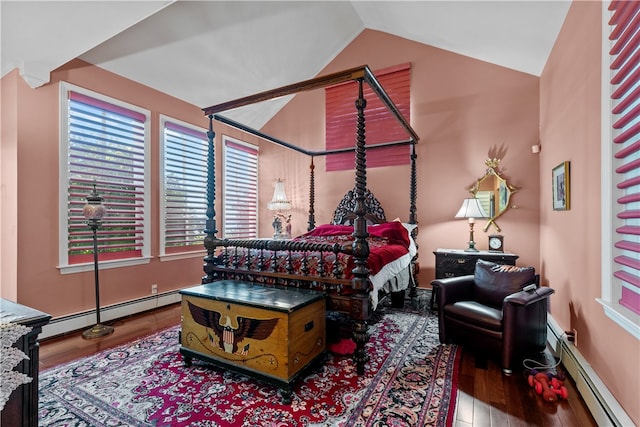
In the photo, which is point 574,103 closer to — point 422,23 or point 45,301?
point 422,23

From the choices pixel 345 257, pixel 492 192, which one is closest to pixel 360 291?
pixel 345 257

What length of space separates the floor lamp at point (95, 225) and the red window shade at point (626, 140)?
398cm

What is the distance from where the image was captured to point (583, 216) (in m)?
2.10

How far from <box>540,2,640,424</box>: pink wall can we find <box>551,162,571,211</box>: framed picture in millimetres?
65

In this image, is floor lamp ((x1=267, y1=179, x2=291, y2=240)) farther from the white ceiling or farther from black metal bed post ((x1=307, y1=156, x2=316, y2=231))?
the white ceiling

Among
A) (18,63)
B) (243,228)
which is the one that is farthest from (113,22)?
(243,228)

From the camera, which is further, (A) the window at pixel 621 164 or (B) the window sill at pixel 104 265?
(B) the window sill at pixel 104 265

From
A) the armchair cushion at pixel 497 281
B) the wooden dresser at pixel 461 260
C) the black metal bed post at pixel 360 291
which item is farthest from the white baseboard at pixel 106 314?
the armchair cushion at pixel 497 281

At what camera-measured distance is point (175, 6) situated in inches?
117

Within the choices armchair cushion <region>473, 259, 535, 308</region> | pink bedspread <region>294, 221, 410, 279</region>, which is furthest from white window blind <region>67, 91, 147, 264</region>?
armchair cushion <region>473, 259, 535, 308</region>

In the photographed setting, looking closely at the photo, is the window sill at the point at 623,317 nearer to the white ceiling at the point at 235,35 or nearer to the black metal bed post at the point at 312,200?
the white ceiling at the point at 235,35

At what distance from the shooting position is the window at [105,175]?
9.70 ft

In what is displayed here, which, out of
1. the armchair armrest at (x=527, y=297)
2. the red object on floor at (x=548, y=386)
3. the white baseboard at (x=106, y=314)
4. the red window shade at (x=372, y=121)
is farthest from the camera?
the red window shade at (x=372, y=121)

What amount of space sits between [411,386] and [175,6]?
403cm
